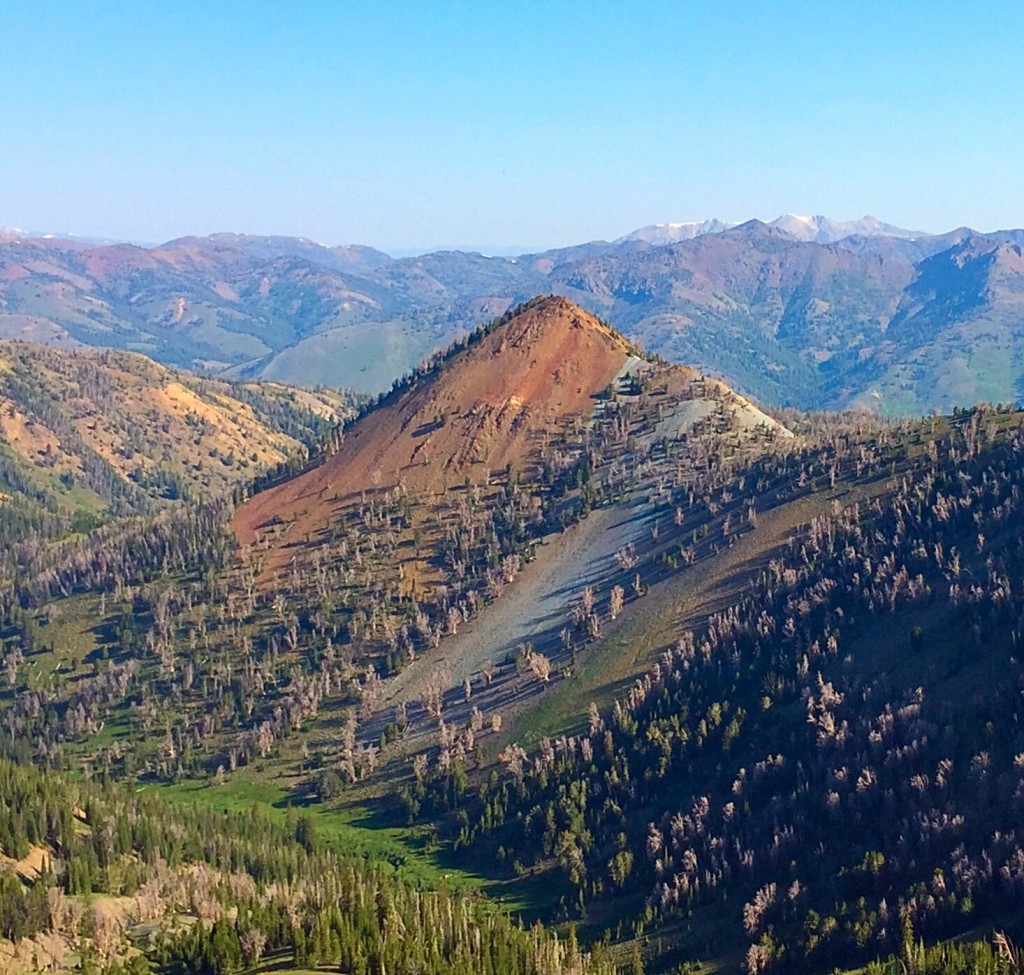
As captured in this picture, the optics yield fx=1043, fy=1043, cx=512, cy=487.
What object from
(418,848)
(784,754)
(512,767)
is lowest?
(418,848)

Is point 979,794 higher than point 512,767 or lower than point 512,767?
higher

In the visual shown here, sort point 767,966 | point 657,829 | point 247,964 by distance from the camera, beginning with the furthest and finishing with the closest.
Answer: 1. point 657,829
2. point 767,966
3. point 247,964

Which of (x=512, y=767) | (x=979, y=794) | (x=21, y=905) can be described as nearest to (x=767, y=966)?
(x=979, y=794)

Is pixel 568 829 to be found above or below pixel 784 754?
below

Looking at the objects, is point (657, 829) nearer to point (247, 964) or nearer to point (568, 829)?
point (568, 829)

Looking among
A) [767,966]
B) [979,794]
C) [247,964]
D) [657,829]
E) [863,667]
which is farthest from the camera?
[863,667]

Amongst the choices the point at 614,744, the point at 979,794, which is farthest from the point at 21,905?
the point at 979,794

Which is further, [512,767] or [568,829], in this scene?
[512,767]

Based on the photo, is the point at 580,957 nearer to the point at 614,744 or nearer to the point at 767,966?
the point at 767,966

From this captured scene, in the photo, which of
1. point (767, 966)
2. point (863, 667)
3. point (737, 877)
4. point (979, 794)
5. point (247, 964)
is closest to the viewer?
point (247, 964)
